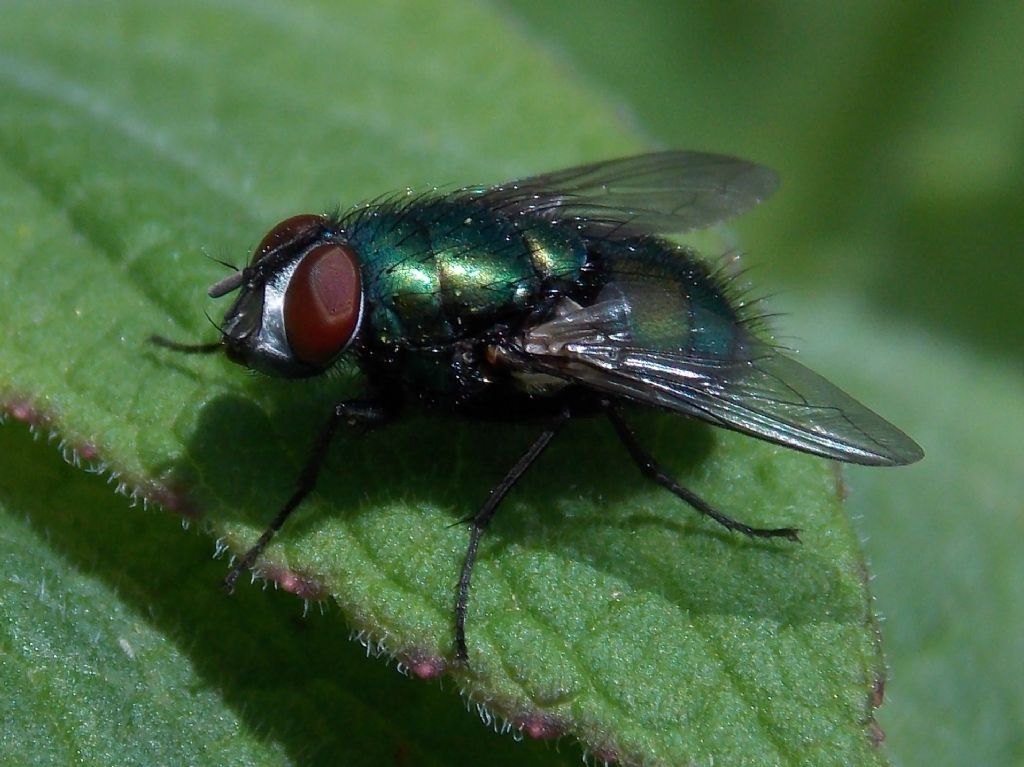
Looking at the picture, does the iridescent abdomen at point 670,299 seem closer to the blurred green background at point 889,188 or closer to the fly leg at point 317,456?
the fly leg at point 317,456

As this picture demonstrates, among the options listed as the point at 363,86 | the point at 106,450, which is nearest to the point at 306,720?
the point at 106,450

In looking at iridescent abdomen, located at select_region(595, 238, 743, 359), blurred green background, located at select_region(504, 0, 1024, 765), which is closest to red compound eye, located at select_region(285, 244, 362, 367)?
iridescent abdomen, located at select_region(595, 238, 743, 359)

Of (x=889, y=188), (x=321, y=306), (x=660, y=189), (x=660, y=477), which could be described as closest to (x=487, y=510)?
(x=660, y=477)

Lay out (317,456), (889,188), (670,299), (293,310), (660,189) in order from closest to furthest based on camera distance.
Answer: (293,310) < (317,456) < (670,299) < (660,189) < (889,188)

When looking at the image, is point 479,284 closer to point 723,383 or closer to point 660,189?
point 723,383

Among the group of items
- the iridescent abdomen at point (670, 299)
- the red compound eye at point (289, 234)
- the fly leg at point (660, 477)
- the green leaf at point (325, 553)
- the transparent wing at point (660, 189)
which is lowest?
the green leaf at point (325, 553)

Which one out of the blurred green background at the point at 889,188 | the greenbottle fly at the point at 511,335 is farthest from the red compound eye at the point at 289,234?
the blurred green background at the point at 889,188

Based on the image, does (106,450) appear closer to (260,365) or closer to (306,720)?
(260,365)

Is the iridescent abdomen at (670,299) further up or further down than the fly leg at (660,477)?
further up
